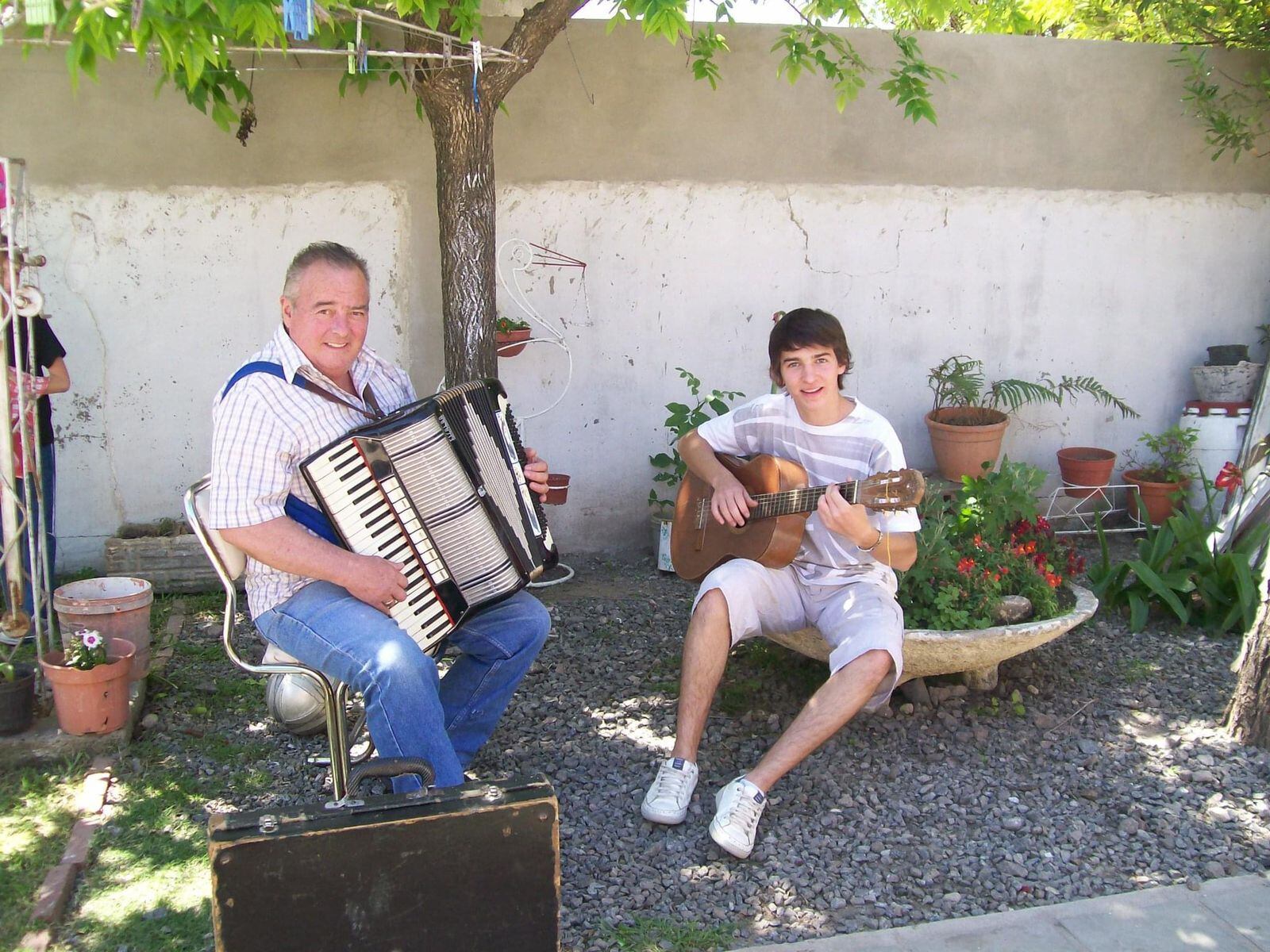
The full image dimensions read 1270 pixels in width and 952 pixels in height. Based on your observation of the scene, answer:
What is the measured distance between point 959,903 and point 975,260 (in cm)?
401

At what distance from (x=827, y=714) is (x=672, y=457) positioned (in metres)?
2.62

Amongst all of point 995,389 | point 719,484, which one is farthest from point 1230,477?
point 719,484

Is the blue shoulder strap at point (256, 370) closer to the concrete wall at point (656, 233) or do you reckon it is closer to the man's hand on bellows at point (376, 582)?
the man's hand on bellows at point (376, 582)

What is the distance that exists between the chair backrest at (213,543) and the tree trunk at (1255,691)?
3148 millimetres

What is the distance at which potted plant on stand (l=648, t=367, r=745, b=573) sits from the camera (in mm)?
5258

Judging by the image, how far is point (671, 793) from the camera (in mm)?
3109

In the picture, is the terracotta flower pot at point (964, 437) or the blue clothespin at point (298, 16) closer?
the blue clothespin at point (298, 16)

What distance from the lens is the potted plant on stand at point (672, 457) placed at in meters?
5.26

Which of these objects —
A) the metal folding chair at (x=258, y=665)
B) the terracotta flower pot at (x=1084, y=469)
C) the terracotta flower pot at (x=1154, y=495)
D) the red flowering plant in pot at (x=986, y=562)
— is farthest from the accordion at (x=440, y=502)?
the terracotta flower pot at (x=1154, y=495)

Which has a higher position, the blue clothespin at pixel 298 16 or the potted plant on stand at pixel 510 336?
the blue clothespin at pixel 298 16

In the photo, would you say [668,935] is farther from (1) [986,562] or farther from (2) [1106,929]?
(1) [986,562]

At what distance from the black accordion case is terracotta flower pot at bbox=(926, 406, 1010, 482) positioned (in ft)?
13.2

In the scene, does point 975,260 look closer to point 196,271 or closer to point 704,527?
point 704,527

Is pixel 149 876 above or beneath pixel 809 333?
beneath
